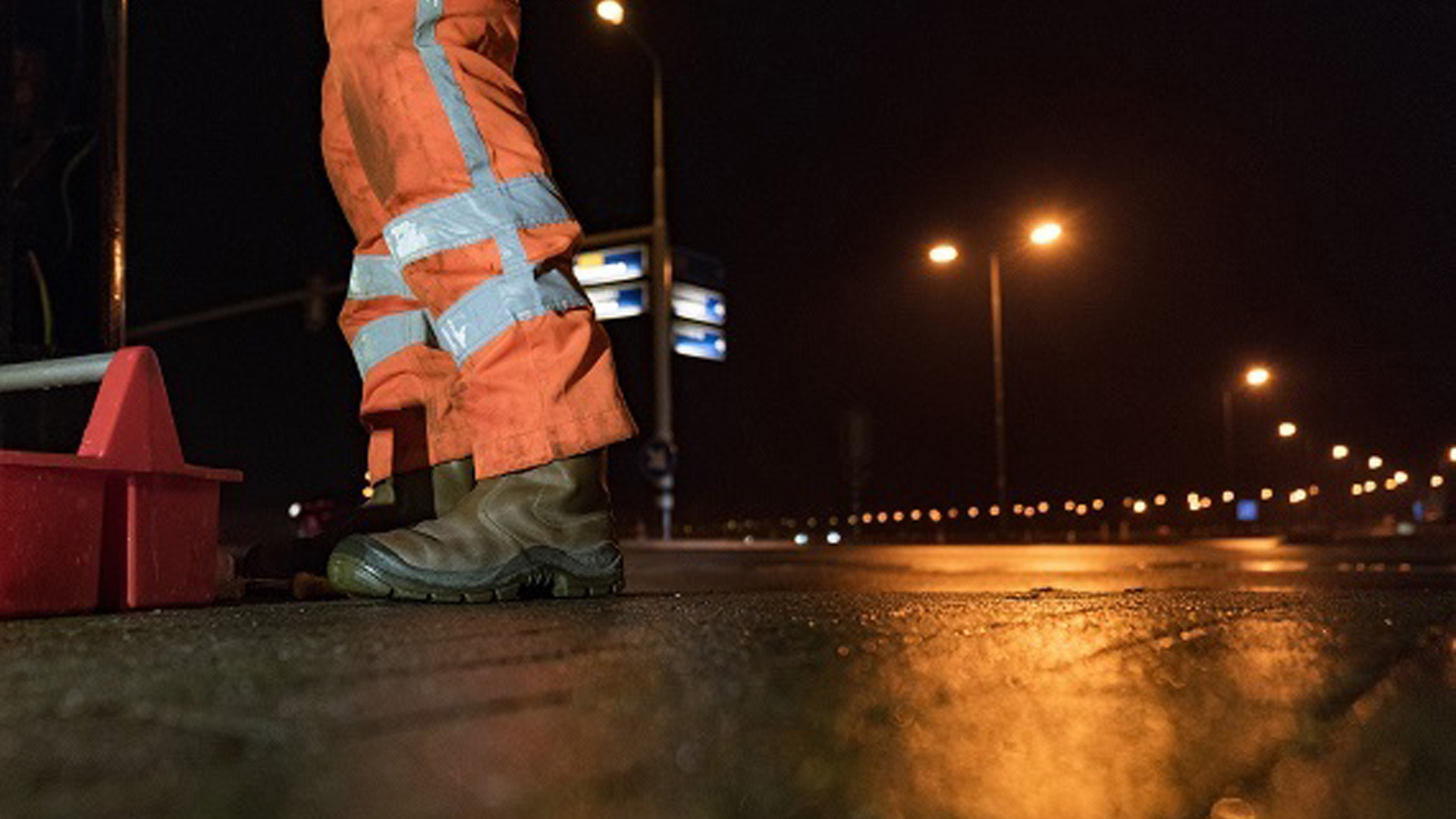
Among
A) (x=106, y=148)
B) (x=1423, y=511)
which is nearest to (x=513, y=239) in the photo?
(x=106, y=148)

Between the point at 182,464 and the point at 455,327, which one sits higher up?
the point at 455,327

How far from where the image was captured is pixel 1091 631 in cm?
156

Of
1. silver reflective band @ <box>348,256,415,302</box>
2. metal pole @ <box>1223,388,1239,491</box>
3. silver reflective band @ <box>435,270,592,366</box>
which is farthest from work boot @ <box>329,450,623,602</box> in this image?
metal pole @ <box>1223,388,1239,491</box>

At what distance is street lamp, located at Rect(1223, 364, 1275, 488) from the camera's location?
36.1 meters

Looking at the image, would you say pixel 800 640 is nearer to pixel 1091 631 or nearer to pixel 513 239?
pixel 1091 631

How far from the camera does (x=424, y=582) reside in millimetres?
2152

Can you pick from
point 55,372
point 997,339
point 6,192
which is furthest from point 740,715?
point 997,339

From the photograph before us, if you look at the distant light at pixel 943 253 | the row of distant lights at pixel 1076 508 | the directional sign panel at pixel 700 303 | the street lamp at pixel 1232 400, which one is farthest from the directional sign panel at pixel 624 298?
the street lamp at pixel 1232 400

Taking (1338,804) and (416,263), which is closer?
(1338,804)

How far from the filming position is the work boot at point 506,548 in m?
2.17

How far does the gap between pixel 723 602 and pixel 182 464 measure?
949 millimetres

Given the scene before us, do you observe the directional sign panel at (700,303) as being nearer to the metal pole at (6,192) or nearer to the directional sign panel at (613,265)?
the directional sign panel at (613,265)

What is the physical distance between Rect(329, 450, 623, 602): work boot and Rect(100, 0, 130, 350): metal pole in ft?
4.19

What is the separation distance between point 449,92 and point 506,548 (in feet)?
2.57
